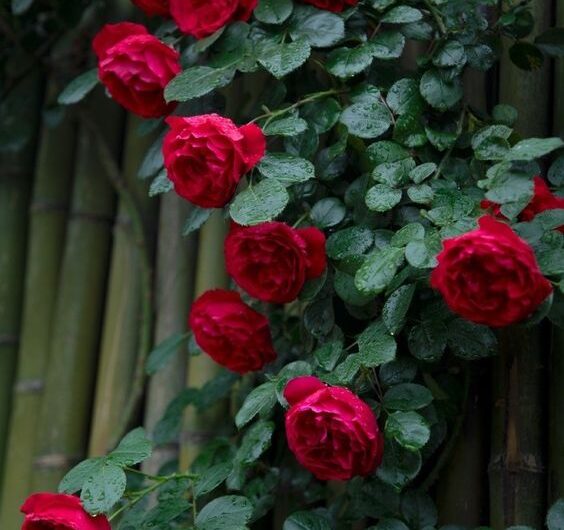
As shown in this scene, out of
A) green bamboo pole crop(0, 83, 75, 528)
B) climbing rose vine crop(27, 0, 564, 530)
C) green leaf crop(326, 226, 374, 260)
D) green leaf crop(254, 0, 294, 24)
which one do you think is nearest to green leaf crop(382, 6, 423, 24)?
climbing rose vine crop(27, 0, 564, 530)

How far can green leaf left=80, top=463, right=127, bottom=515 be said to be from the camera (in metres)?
0.94

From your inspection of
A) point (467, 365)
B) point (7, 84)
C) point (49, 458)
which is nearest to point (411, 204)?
point (467, 365)

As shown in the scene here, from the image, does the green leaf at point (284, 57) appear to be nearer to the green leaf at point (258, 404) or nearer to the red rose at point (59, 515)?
the green leaf at point (258, 404)

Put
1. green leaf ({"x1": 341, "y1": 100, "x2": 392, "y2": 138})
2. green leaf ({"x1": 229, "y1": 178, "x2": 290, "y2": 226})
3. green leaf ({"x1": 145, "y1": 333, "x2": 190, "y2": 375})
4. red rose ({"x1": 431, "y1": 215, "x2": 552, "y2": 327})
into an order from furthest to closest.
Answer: green leaf ({"x1": 145, "y1": 333, "x2": 190, "y2": 375}) < green leaf ({"x1": 341, "y1": 100, "x2": 392, "y2": 138}) < green leaf ({"x1": 229, "y1": 178, "x2": 290, "y2": 226}) < red rose ({"x1": 431, "y1": 215, "x2": 552, "y2": 327})

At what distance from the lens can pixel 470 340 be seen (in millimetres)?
976

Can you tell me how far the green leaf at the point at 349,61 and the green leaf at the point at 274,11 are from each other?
0.07 metres

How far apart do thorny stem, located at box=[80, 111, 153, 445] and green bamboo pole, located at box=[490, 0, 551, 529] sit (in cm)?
58

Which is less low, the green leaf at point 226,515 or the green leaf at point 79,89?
the green leaf at point 79,89

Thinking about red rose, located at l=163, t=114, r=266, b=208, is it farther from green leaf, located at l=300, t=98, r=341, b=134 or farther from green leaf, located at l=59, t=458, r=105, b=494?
green leaf, located at l=59, t=458, r=105, b=494

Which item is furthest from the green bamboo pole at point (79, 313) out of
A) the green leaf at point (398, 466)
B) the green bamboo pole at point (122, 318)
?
the green leaf at point (398, 466)

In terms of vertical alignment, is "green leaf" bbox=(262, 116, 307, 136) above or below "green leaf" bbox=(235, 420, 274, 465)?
above

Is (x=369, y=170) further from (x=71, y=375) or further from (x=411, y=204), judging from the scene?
(x=71, y=375)

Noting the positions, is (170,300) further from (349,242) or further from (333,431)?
(333,431)

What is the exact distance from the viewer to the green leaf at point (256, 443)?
102 centimetres
